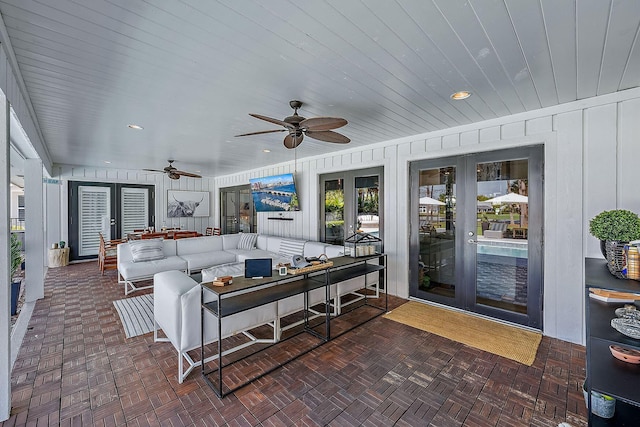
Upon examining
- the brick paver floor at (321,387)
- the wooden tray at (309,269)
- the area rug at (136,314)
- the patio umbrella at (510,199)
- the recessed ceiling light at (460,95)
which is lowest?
the brick paver floor at (321,387)

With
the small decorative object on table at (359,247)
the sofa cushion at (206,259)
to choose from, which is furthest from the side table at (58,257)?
the small decorative object on table at (359,247)

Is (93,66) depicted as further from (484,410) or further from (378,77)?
(484,410)

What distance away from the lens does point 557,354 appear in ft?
9.09

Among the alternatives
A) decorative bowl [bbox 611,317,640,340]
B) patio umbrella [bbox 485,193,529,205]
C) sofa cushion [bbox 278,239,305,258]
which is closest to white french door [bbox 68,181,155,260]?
sofa cushion [bbox 278,239,305,258]

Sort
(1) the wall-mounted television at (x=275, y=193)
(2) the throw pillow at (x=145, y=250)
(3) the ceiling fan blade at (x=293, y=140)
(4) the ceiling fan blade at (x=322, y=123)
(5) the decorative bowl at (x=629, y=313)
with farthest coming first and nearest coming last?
(1) the wall-mounted television at (x=275, y=193) < (2) the throw pillow at (x=145, y=250) < (3) the ceiling fan blade at (x=293, y=140) < (4) the ceiling fan blade at (x=322, y=123) < (5) the decorative bowl at (x=629, y=313)

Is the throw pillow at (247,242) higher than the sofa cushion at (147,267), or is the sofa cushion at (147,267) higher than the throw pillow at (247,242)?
the throw pillow at (247,242)

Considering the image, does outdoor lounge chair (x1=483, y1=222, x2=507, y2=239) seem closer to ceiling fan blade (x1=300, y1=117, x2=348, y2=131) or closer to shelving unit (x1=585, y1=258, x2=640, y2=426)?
shelving unit (x1=585, y1=258, x2=640, y2=426)

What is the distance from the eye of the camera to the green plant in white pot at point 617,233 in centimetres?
164

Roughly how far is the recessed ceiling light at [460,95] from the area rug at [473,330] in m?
2.62

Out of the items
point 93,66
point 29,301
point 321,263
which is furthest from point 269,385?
point 29,301

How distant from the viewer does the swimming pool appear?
3367mm

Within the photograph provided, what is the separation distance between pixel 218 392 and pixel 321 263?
4.99 ft

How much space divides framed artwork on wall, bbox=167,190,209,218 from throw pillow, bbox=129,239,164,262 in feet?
12.3

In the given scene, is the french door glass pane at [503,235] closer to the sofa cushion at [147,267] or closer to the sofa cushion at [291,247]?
the sofa cushion at [291,247]
